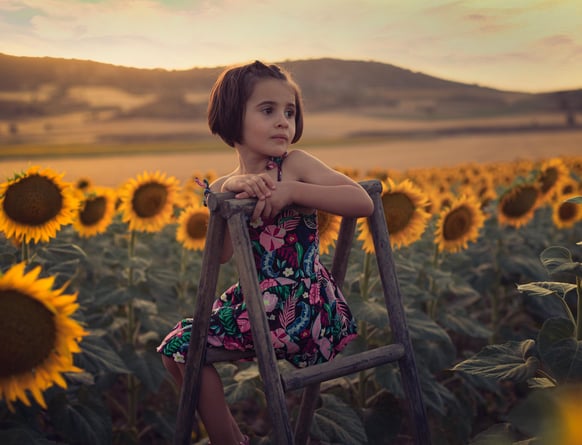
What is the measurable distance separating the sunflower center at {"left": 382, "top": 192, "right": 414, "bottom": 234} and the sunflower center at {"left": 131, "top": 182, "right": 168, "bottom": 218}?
5.30 ft

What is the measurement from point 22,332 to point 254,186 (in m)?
0.84

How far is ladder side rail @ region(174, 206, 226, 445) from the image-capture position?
215cm

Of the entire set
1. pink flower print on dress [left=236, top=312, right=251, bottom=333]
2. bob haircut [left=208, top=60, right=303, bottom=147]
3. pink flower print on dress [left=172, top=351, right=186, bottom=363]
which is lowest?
pink flower print on dress [left=172, top=351, right=186, bottom=363]

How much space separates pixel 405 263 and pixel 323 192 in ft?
5.18

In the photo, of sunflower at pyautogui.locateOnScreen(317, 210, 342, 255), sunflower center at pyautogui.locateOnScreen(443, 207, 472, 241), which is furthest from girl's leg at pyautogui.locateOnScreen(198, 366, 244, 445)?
sunflower center at pyautogui.locateOnScreen(443, 207, 472, 241)

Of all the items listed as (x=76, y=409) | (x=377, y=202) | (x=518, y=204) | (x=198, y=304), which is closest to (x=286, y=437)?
(x=198, y=304)

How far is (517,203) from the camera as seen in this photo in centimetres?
464

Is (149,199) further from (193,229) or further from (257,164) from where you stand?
(257,164)

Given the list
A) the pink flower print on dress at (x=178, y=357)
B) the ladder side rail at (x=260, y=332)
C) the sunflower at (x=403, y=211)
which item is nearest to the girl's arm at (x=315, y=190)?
the ladder side rail at (x=260, y=332)

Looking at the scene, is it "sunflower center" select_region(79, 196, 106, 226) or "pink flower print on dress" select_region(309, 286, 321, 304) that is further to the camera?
"sunflower center" select_region(79, 196, 106, 226)

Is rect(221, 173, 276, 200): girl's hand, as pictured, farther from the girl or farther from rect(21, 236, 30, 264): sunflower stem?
rect(21, 236, 30, 264): sunflower stem

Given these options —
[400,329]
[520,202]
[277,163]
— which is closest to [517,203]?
[520,202]

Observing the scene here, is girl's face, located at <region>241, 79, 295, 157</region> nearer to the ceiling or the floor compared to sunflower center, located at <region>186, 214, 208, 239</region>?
nearer to the ceiling

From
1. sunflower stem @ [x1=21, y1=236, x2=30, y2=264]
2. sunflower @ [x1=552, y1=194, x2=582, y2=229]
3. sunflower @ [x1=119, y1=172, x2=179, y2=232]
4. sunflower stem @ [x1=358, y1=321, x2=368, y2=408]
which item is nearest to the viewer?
sunflower stem @ [x1=21, y1=236, x2=30, y2=264]
